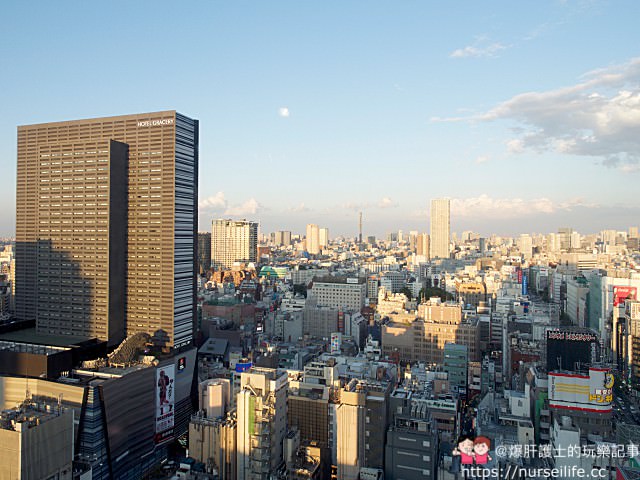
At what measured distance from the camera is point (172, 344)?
72.8ft

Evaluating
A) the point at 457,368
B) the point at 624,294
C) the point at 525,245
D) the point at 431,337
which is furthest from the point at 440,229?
the point at 457,368

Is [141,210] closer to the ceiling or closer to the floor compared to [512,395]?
closer to the ceiling

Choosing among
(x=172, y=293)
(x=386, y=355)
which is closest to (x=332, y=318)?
(x=386, y=355)

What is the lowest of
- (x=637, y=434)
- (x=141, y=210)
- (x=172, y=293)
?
(x=637, y=434)

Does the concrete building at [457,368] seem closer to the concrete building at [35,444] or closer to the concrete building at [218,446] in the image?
the concrete building at [218,446]

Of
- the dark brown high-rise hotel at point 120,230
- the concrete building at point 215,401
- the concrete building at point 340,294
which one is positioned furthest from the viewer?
the concrete building at point 340,294

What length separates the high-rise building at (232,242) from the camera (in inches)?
2943

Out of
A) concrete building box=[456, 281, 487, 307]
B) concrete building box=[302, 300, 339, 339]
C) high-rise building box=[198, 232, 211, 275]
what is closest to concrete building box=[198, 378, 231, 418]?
concrete building box=[302, 300, 339, 339]

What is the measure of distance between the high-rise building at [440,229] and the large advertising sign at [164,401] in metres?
75.9

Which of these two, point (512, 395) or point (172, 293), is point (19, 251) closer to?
point (172, 293)

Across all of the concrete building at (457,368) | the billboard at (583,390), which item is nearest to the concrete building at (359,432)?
the billboard at (583,390)

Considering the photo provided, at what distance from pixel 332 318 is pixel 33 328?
1864cm

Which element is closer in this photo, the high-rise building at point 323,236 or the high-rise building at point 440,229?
the high-rise building at point 440,229

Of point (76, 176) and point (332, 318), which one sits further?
point (332, 318)
